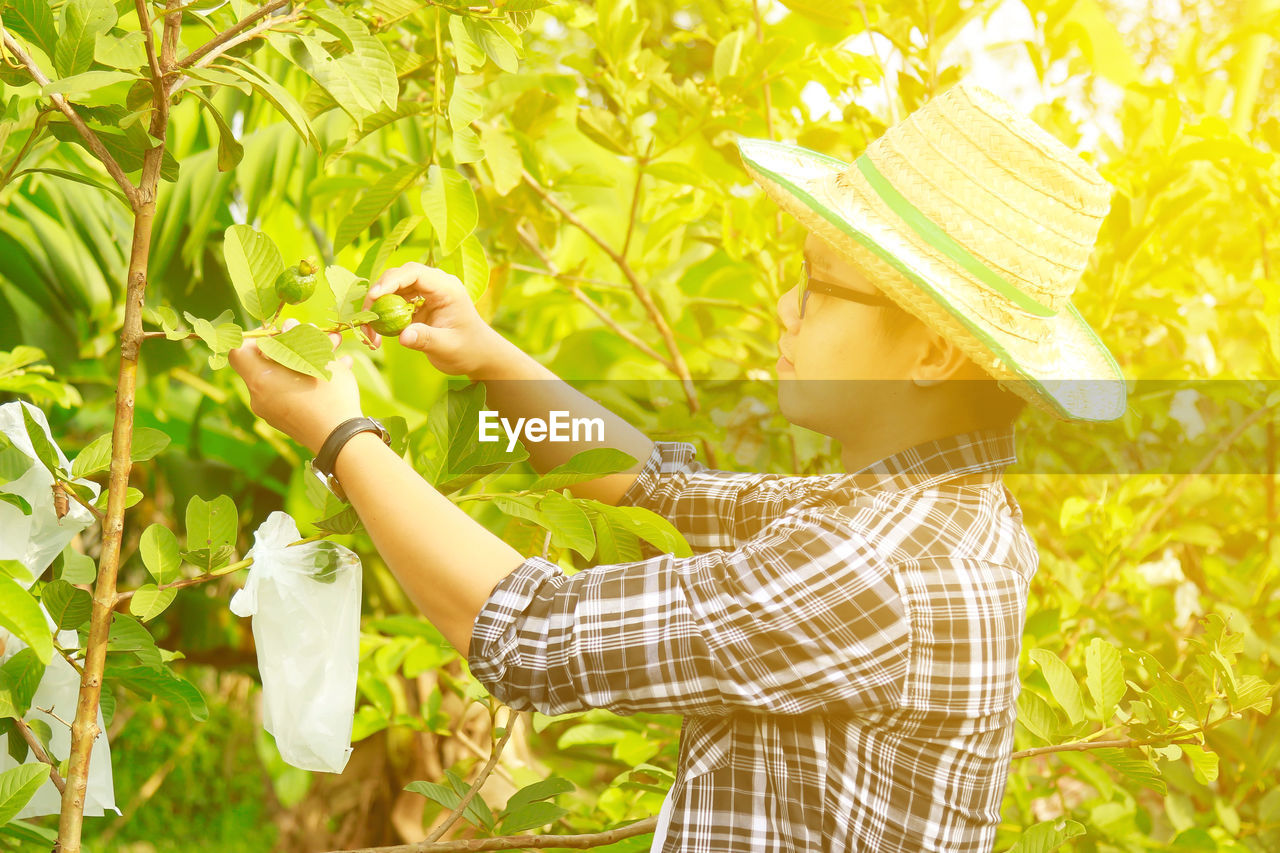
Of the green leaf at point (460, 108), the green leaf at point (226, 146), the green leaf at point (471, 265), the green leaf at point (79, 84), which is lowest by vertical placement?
the green leaf at point (471, 265)

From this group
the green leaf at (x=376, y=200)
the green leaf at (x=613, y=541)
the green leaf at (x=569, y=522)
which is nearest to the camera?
the green leaf at (x=569, y=522)

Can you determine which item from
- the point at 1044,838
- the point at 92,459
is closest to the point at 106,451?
the point at 92,459

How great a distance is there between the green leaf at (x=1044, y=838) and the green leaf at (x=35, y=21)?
0.98 metres

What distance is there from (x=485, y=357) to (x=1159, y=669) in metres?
0.87

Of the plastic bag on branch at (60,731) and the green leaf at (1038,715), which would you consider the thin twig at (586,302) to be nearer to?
the green leaf at (1038,715)

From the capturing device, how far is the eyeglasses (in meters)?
1.03

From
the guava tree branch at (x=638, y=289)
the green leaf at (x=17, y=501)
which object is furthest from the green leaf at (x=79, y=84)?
the guava tree branch at (x=638, y=289)

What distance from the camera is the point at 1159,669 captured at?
1204mm

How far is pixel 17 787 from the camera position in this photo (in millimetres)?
764

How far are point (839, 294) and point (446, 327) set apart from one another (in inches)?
16.3

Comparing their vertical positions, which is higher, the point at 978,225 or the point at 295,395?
the point at 978,225

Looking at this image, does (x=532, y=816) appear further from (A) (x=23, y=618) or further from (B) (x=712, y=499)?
(A) (x=23, y=618)

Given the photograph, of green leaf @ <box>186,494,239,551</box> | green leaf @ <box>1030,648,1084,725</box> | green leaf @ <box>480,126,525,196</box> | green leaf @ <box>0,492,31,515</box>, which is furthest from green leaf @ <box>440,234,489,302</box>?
green leaf @ <box>1030,648,1084,725</box>

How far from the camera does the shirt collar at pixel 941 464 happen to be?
1.01m
